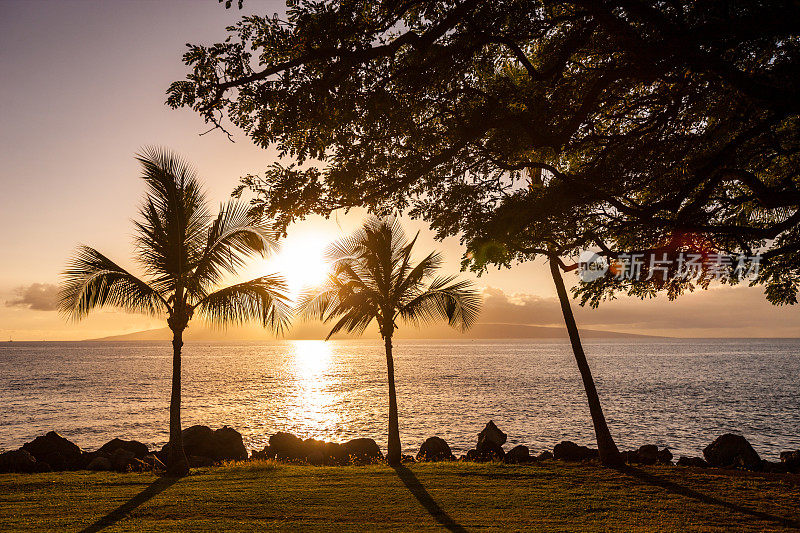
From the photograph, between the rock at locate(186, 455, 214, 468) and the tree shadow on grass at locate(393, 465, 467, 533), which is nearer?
the tree shadow on grass at locate(393, 465, 467, 533)

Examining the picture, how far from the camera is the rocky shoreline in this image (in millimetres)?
19266

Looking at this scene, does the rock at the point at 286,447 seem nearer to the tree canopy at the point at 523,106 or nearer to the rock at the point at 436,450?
the rock at the point at 436,450

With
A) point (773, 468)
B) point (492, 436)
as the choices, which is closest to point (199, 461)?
point (492, 436)

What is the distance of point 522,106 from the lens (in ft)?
29.9

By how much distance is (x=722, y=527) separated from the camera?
30.1 feet

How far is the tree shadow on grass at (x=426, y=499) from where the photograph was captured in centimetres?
959

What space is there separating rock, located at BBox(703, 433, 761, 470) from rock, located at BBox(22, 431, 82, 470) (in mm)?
25569

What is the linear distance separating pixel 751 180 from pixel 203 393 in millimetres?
60773

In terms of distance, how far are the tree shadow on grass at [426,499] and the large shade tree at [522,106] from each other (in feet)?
16.7

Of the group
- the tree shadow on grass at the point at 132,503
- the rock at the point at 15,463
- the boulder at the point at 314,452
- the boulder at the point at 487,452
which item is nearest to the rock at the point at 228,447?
the boulder at the point at 314,452

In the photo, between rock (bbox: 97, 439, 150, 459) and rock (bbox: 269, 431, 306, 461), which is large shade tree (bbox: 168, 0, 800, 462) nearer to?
rock (bbox: 269, 431, 306, 461)

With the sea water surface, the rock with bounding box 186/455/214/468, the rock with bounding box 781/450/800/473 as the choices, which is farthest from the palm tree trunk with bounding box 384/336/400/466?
the rock with bounding box 781/450/800/473

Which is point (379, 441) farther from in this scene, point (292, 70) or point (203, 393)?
point (203, 393)

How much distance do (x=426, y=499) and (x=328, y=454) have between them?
1242cm
